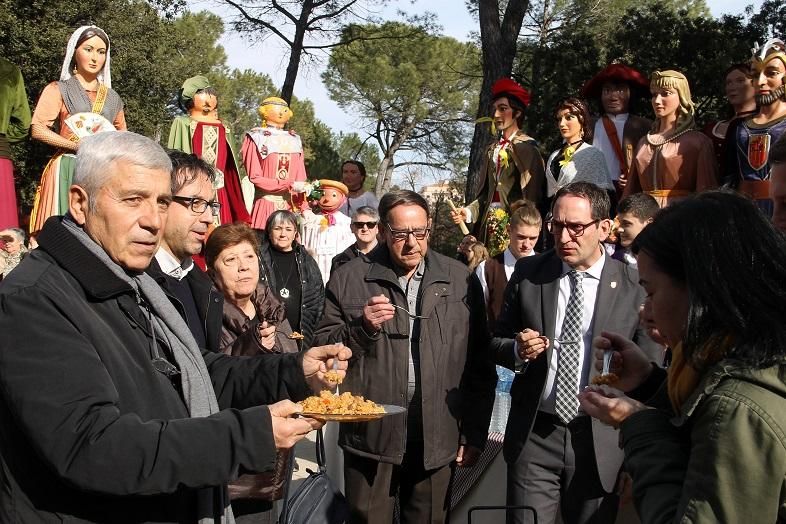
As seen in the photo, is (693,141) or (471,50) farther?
(471,50)

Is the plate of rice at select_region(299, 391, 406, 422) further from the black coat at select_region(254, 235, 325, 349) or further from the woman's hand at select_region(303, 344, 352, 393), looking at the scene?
the black coat at select_region(254, 235, 325, 349)

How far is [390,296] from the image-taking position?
5.00m

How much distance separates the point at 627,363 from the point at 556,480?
1.81 metres

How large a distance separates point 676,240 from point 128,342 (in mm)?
1427

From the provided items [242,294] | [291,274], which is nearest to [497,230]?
[291,274]

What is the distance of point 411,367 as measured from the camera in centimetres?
492

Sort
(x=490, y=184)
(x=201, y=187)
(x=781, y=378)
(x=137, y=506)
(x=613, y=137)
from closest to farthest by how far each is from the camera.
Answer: (x=781, y=378) < (x=137, y=506) < (x=201, y=187) < (x=613, y=137) < (x=490, y=184)

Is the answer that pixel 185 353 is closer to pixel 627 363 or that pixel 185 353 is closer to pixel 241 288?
pixel 627 363

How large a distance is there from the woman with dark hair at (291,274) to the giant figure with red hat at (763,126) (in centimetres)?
390

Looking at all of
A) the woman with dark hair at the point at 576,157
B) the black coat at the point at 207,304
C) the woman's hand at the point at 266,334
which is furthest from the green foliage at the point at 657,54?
the black coat at the point at 207,304

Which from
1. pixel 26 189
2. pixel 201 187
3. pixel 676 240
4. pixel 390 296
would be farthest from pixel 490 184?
pixel 26 189

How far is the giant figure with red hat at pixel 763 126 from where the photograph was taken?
275 inches

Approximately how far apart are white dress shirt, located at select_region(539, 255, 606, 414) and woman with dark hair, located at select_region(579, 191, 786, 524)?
2.26 metres

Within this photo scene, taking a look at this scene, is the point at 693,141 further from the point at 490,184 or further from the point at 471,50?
the point at 471,50
